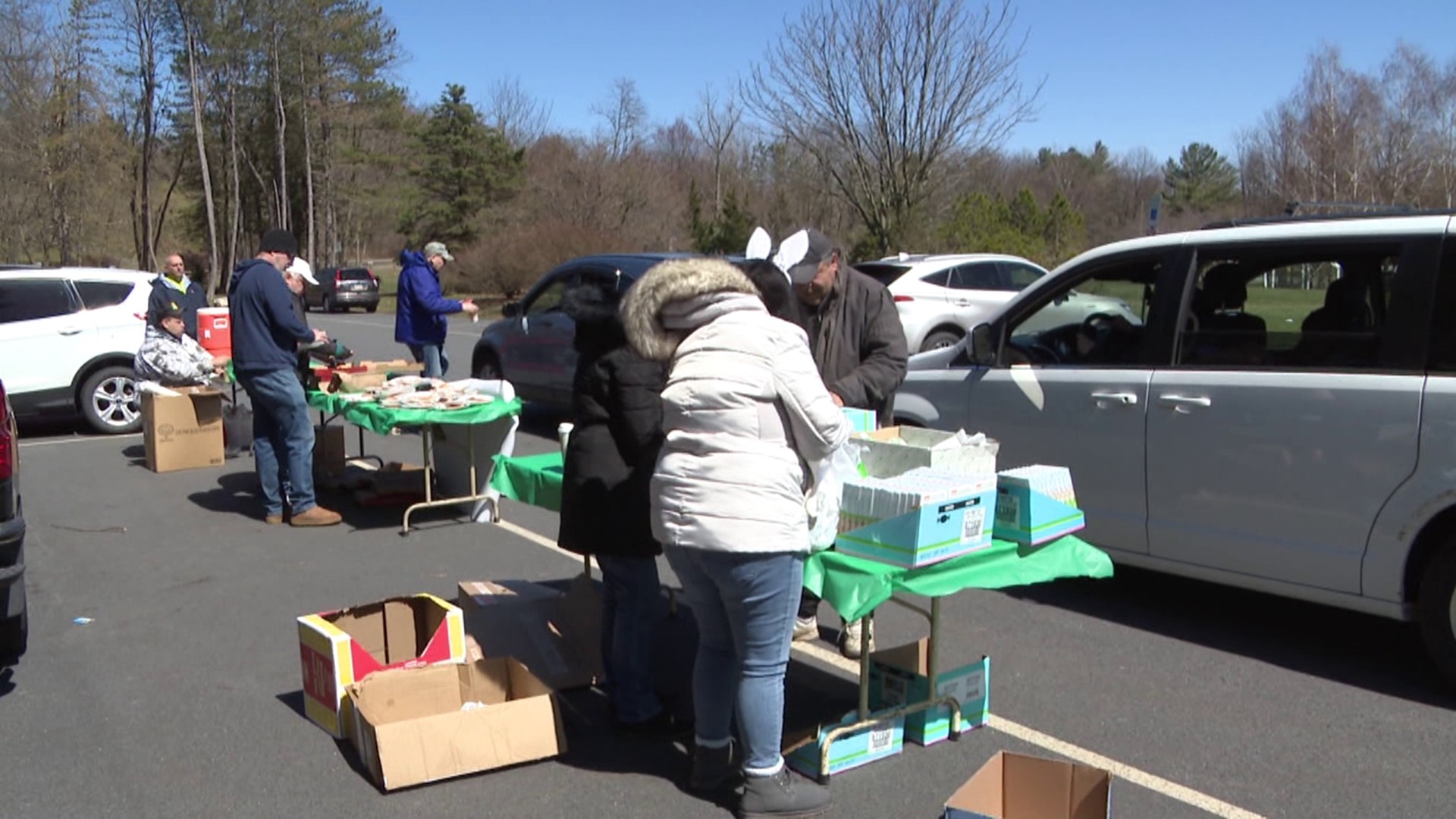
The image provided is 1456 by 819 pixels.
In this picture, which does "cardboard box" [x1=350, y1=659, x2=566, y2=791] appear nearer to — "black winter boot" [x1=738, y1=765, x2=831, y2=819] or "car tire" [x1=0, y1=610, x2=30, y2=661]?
"black winter boot" [x1=738, y1=765, x2=831, y2=819]

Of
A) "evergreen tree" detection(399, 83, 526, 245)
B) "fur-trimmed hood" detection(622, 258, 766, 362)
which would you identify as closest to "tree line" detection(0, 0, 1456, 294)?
"evergreen tree" detection(399, 83, 526, 245)

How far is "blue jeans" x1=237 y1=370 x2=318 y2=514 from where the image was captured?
25.4 feet

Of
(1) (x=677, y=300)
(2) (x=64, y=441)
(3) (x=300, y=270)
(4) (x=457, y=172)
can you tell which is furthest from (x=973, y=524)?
(4) (x=457, y=172)

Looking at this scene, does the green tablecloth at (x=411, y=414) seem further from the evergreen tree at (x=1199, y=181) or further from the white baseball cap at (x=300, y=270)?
the evergreen tree at (x=1199, y=181)

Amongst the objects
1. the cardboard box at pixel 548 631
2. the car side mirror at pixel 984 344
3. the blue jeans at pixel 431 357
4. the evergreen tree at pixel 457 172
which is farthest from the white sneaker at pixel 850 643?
the evergreen tree at pixel 457 172

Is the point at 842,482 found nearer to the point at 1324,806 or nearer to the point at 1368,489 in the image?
the point at 1324,806

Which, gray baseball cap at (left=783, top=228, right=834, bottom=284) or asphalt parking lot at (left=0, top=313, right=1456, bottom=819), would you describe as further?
gray baseball cap at (left=783, top=228, right=834, bottom=284)

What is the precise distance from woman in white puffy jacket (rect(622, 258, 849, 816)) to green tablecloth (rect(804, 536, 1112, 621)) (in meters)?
0.20

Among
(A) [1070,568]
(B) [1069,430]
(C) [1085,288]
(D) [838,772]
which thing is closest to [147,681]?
(D) [838,772]

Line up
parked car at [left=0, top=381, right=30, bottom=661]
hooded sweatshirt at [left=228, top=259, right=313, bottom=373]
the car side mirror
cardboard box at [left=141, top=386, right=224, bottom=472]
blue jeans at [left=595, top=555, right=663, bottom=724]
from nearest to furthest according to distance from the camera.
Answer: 1. blue jeans at [left=595, top=555, right=663, bottom=724]
2. parked car at [left=0, top=381, right=30, bottom=661]
3. the car side mirror
4. hooded sweatshirt at [left=228, top=259, right=313, bottom=373]
5. cardboard box at [left=141, top=386, right=224, bottom=472]

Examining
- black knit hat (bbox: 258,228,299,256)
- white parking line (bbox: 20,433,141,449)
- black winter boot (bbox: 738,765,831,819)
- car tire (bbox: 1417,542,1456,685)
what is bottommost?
black winter boot (bbox: 738,765,831,819)

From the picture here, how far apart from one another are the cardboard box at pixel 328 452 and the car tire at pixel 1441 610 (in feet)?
23.7

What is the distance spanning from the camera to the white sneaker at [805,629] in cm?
555

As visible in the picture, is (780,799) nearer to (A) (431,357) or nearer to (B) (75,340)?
(A) (431,357)
